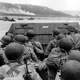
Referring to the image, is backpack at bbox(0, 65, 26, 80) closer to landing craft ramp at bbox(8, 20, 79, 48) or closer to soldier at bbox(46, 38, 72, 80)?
soldier at bbox(46, 38, 72, 80)

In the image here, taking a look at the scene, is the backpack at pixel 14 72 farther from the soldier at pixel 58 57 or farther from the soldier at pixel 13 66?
the soldier at pixel 58 57

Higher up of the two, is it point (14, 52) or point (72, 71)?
point (72, 71)

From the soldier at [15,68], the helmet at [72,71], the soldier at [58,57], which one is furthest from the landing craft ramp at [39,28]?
the helmet at [72,71]

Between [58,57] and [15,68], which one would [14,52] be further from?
[58,57]

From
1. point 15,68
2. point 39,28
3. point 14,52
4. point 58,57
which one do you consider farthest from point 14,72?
point 39,28

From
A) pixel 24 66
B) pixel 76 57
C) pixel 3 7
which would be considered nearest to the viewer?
pixel 76 57

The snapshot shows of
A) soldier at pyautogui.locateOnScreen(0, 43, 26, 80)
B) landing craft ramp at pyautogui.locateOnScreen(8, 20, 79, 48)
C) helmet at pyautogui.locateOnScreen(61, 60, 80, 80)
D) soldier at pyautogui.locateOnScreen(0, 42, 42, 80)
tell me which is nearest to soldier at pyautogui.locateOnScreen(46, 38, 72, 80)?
soldier at pyautogui.locateOnScreen(0, 42, 42, 80)

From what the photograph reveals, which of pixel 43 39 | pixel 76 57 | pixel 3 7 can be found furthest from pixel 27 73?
pixel 3 7

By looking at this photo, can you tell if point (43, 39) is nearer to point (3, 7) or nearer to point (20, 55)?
point (20, 55)

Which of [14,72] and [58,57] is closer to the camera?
[14,72]

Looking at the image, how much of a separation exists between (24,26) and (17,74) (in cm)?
513

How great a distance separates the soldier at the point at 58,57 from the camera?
285 cm

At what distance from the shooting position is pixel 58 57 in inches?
117

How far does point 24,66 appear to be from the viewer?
2.61 metres
